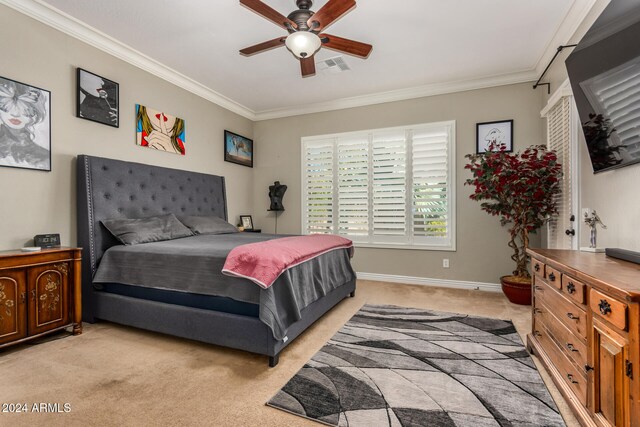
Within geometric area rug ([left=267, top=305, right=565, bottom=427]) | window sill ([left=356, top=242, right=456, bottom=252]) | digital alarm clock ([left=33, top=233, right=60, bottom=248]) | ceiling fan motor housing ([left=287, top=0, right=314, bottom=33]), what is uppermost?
ceiling fan motor housing ([left=287, top=0, right=314, bottom=33])

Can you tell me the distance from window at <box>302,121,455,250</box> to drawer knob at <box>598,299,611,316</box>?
9.85 ft

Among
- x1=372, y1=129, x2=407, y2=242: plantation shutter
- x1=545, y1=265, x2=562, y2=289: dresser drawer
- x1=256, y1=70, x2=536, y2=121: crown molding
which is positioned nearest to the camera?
x1=545, y1=265, x2=562, y2=289: dresser drawer

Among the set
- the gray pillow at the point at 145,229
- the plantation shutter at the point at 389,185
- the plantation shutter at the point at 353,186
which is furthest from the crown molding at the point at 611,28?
the gray pillow at the point at 145,229

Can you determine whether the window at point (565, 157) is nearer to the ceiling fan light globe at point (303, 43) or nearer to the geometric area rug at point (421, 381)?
the geometric area rug at point (421, 381)

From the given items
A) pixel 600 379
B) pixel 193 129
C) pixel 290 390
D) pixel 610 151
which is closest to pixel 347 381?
pixel 290 390

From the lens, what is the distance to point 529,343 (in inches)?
89.7

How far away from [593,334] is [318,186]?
3983 millimetres

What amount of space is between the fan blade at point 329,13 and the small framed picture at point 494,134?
276 centimetres

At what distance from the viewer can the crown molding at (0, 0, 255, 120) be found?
8.52 feet

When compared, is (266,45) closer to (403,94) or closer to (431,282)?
(403,94)

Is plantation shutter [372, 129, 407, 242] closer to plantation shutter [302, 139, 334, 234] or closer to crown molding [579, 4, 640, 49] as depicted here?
plantation shutter [302, 139, 334, 234]

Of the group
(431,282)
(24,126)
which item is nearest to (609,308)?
(431,282)

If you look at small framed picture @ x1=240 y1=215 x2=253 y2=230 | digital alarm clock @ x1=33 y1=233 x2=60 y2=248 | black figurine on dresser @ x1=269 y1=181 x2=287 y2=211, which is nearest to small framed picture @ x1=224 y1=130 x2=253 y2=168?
black figurine on dresser @ x1=269 y1=181 x2=287 y2=211

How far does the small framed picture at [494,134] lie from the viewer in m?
3.94
